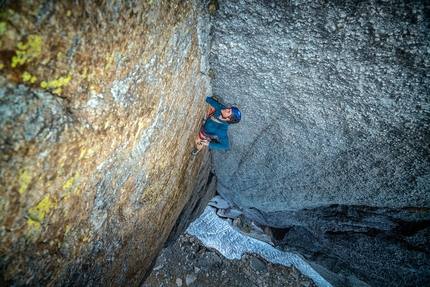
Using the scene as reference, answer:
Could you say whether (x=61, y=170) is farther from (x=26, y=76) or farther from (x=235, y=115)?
(x=235, y=115)

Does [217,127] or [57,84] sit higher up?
[57,84]

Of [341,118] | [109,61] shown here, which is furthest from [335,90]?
[109,61]

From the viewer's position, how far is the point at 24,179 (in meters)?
0.92

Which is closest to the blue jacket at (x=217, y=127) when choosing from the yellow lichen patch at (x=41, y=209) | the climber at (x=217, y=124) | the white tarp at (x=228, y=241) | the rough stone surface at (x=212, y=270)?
the climber at (x=217, y=124)

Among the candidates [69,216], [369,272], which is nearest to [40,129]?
[69,216]

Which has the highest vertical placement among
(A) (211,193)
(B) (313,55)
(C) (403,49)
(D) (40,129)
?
(C) (403,49)

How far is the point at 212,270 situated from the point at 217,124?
407 centimetres

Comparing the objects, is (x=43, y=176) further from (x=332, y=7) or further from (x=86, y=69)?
(x=332, y=7)

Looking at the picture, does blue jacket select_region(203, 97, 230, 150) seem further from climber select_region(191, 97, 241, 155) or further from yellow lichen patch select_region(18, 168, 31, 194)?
yellow lichen patch select_region(18, 168, 31, 194)

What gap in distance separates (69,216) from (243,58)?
169cm

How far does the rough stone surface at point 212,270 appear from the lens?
5062 mm

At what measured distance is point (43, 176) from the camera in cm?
100

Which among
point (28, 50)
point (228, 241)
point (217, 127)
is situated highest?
point (28, 50)

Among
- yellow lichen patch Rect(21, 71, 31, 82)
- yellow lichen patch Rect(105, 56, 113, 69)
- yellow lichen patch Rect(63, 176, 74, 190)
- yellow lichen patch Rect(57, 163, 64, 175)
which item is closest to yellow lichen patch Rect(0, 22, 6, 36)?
yellow lichen patch Rect(21, 71, 31, 82)
